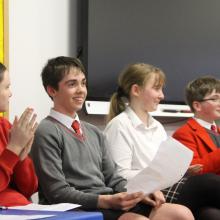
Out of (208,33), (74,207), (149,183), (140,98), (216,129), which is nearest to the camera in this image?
(74,207)

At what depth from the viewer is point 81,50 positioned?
2.19m

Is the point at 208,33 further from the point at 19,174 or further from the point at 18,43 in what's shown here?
the point at 19,174

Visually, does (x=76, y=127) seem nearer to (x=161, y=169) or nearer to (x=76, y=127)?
(x=76, y=127)

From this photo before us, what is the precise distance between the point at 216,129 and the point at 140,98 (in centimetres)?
Result: 41

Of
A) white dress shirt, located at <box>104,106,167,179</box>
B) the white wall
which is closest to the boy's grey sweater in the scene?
white dress shirt, located at <box>104,106,167,179</box>

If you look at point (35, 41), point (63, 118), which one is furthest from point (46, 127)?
point (35, 41)

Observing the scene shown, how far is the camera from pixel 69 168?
54.4 inches

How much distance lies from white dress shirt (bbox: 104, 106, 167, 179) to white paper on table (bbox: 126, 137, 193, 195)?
11.7 inches

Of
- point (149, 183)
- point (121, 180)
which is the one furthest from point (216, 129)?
point (149, 183)

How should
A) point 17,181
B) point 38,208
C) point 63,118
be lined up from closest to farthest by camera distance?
point 38,208 → point 17,181 → point 63,118

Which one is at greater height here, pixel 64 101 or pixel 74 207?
pixel 64 101

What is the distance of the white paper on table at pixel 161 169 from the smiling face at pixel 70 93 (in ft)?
1.18

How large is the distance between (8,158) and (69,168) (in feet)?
0.87

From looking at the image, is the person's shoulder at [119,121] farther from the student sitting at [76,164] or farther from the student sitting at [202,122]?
the student sitting at [202,122]
